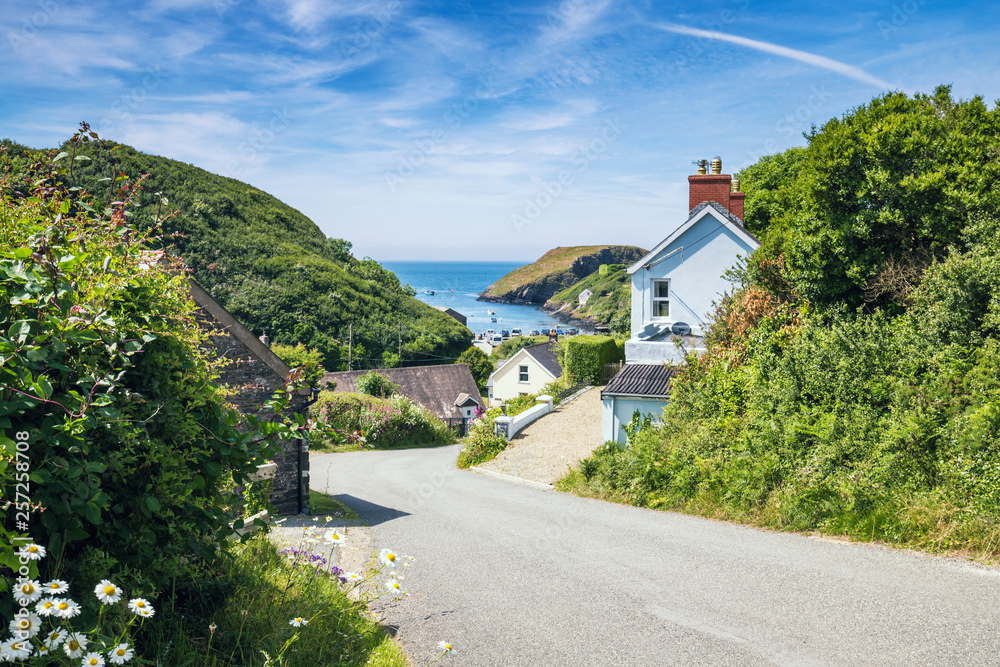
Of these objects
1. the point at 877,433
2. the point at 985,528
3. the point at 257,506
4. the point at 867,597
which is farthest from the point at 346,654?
the point at 877,433

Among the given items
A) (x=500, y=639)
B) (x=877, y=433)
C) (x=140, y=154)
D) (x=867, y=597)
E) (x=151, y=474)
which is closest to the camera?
(x=151, y=474)

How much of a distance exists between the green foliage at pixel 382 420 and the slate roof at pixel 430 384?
12.9 meters

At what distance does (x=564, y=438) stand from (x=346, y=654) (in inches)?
646

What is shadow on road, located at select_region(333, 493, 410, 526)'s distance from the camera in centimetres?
1221

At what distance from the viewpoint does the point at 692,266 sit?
23094 mm

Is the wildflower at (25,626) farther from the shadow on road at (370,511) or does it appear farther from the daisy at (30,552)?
the shadow on road at (370,511)

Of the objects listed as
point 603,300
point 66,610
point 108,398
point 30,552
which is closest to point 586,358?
point 108,398

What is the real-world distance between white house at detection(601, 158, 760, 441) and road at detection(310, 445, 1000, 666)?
1133cm

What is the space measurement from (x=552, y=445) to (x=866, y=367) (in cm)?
1130

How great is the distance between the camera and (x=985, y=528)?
785 cm

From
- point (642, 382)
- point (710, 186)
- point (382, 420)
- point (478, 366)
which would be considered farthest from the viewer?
point (478, 366)

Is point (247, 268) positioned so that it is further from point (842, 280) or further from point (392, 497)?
point (842, 280)

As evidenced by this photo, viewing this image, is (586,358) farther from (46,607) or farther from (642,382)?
(46,607)

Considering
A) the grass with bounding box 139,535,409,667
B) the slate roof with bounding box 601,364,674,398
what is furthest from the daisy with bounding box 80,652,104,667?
the slate roof with bounding box 601,364,674,398
